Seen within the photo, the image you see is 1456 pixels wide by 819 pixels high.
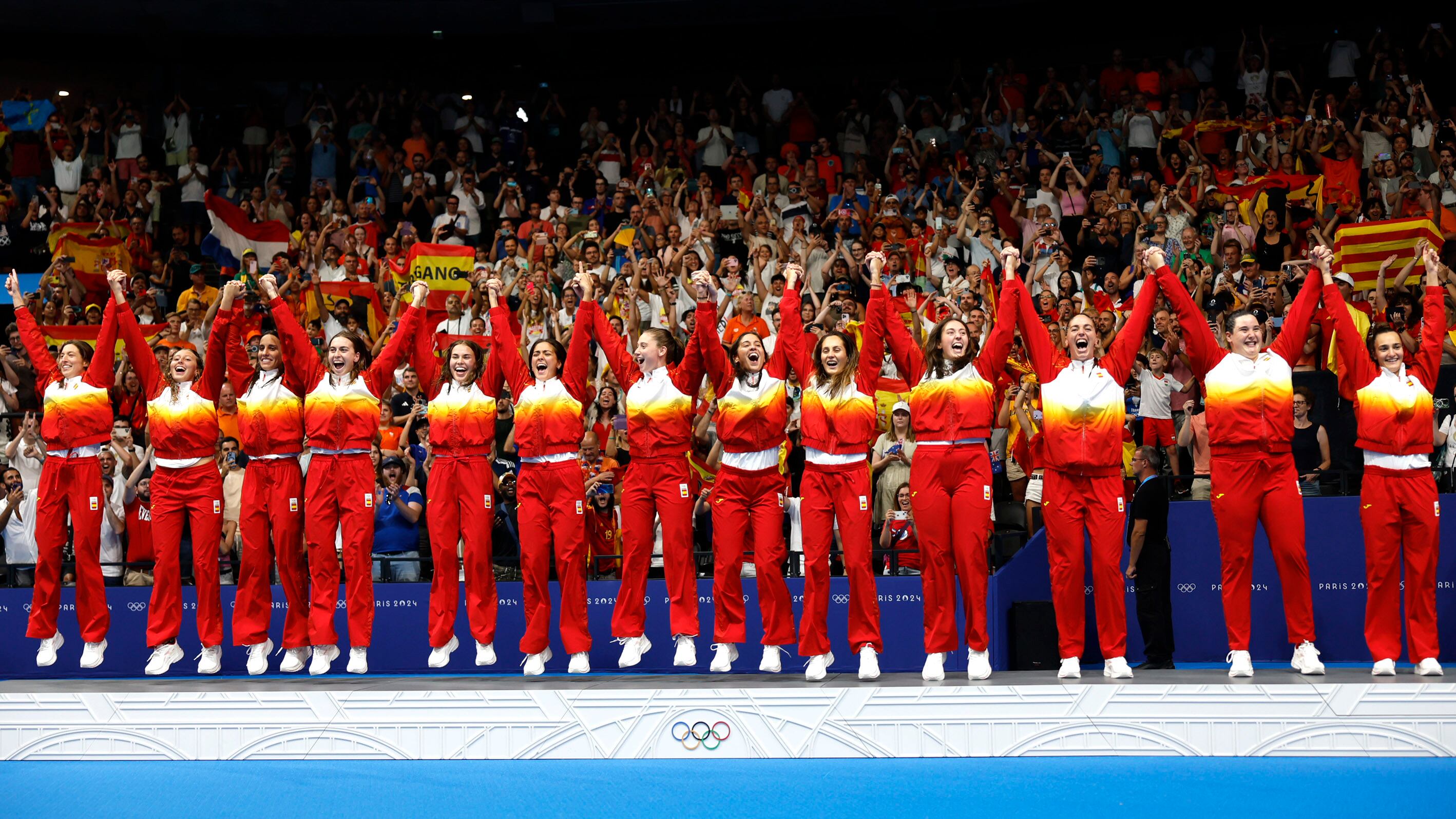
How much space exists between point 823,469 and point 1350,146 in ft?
30.1

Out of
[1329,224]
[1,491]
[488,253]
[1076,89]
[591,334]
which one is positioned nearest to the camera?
[591,334]

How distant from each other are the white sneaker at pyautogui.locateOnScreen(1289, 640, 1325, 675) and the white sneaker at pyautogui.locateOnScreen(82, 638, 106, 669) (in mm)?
7203

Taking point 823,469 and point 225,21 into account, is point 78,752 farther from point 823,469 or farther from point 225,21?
point 225,21

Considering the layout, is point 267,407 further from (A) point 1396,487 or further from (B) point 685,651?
(A) point 1396,487

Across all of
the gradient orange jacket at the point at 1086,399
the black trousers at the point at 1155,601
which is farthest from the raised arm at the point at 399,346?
the black trousers at the point at 1155,601

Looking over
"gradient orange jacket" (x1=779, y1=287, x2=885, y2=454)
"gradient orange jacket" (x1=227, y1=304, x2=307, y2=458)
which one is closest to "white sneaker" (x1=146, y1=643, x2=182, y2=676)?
"gradient orange jacket" (x1=227, y1=304, x2=307, y2=458)

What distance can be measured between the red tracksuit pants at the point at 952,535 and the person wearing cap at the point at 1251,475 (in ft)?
4.18

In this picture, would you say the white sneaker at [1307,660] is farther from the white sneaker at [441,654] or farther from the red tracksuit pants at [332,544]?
the red tracksuit pants at [332,544]

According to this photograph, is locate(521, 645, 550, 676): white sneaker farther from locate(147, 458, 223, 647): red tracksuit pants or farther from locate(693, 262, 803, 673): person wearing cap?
locate(147, 458, 223, 647): red tracksuit pants

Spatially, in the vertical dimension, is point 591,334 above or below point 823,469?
above

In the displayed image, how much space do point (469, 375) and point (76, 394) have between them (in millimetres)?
2590

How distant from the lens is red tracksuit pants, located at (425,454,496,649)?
25.5 feet

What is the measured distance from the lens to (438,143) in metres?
16.8

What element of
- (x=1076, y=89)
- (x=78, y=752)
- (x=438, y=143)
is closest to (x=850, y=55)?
(x=1076, y=89)
